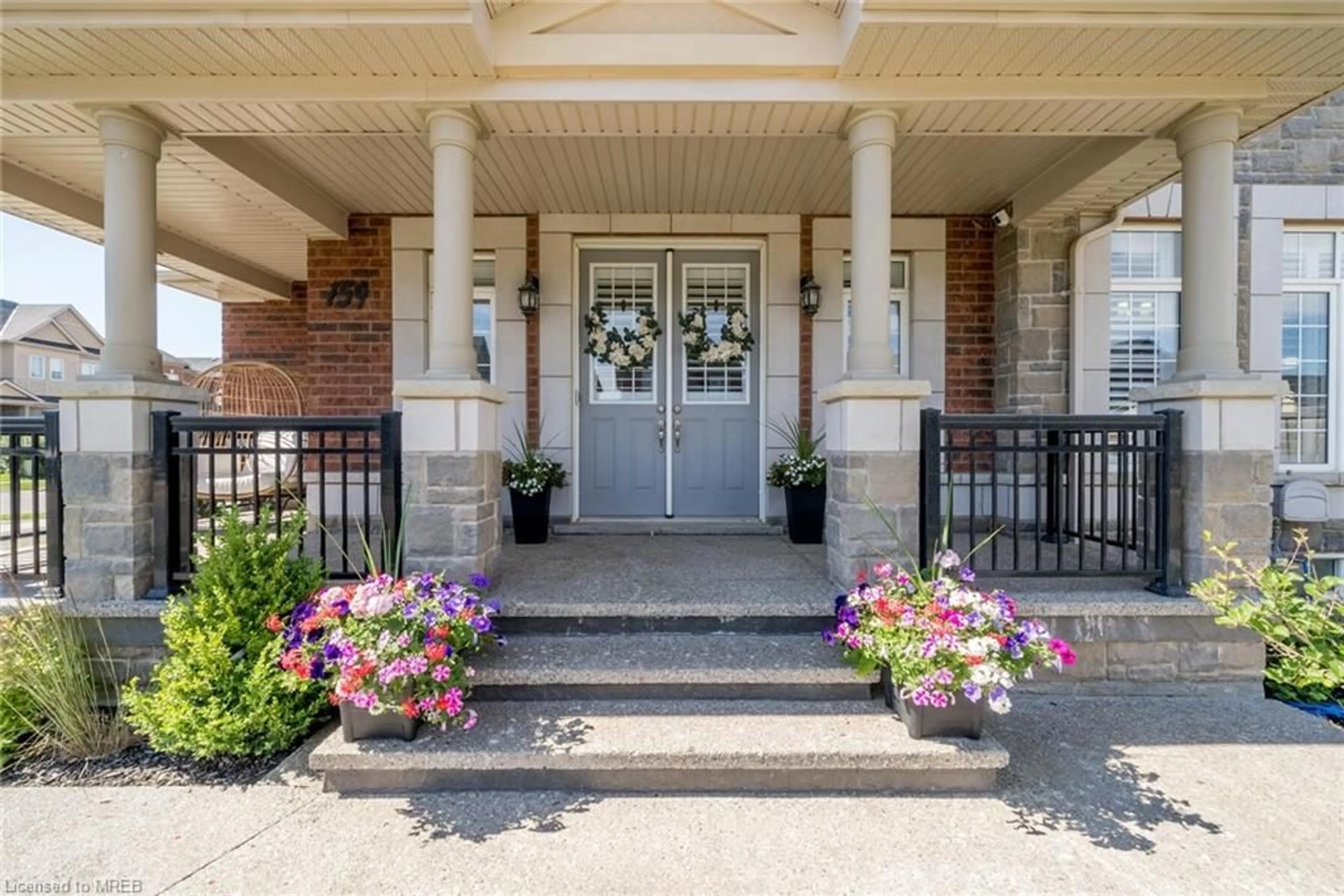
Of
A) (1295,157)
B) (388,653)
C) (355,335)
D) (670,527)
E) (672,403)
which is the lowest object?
(388,653)

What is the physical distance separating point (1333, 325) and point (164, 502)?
7.50 m

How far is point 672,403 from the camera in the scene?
15.8ft

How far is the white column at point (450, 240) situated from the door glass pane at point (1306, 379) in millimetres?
5763

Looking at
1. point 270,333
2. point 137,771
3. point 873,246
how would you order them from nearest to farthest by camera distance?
1. point 137,771
2. point 873,246
3. point 270,333

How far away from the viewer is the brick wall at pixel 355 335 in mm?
4852

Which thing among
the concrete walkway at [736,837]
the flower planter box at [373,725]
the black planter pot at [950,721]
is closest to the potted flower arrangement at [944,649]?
the black planter pot at [950,721]

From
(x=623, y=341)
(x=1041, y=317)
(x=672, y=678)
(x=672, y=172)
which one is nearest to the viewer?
(x=672, y=678)

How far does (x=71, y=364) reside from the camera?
24.4 meters

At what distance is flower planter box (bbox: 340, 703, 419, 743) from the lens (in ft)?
7.48

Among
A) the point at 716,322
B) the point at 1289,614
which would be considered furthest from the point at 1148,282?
the point at 716,322

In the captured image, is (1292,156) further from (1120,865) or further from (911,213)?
(1120,865)

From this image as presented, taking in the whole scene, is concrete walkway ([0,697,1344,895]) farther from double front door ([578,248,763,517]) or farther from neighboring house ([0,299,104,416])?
neighboring house ([0,299,104,416])

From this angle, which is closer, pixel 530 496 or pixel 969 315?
pixel 530 496

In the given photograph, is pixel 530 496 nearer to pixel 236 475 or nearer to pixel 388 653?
pixel 236 475
